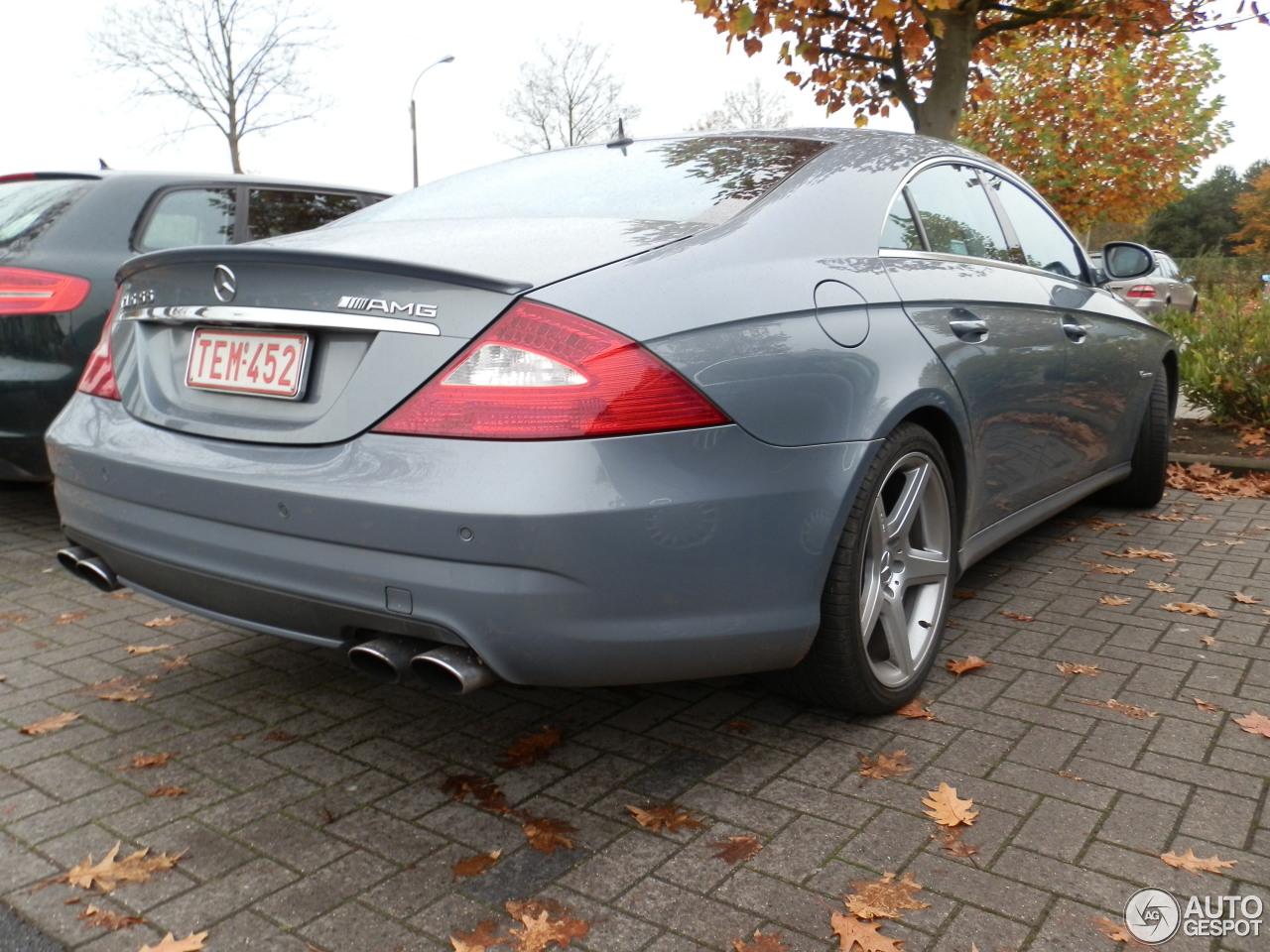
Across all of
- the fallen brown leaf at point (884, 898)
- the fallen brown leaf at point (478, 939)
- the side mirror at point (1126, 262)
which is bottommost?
the fallen brown leaf at point (478, 939)

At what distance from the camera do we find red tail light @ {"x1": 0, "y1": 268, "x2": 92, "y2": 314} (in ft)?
A: 15.4

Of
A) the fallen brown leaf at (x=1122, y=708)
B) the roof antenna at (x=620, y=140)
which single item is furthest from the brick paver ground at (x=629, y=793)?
the roof antenna at (x=620, y=140)

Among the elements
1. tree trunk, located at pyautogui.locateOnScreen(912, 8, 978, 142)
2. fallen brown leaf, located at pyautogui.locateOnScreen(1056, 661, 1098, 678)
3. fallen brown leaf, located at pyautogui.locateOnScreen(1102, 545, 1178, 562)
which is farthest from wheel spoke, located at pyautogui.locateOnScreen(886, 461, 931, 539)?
tree trunk, located at pyautogui.locateOnScreen(912, 8, 978, 142)

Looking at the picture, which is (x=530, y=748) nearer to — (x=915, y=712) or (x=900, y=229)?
(x=915, y=712)

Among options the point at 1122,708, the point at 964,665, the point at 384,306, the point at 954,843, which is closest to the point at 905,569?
the point at 964,665

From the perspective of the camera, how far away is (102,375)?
2.99 m

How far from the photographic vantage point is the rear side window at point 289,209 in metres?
5.82

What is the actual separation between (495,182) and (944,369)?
1.42 m

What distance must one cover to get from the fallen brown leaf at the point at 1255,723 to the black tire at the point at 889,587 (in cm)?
80

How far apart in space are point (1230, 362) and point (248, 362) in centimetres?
735

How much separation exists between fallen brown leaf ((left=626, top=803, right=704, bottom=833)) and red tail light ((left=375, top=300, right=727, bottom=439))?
2.90 feet

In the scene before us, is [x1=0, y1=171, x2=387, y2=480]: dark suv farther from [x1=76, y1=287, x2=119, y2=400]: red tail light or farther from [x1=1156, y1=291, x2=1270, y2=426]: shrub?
[x1=1156, y1=291, x2=1270, y2=426]: shrub

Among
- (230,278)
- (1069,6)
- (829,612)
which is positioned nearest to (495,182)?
(230,278)

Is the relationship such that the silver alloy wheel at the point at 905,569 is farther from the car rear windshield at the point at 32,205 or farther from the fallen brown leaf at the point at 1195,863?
the car rear windshield at the point at 32,205
